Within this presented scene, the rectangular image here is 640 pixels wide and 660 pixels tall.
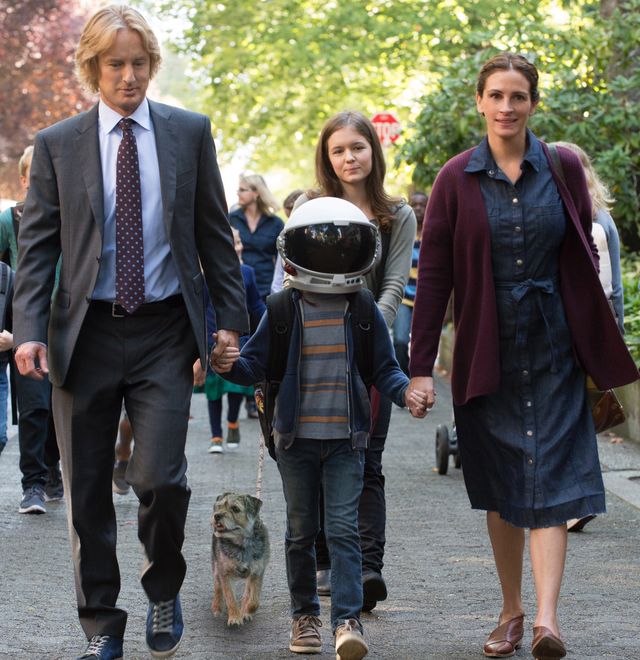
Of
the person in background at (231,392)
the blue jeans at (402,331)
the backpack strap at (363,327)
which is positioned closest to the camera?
the backpack strap at (363,327)

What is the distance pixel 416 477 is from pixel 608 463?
4.56 feet

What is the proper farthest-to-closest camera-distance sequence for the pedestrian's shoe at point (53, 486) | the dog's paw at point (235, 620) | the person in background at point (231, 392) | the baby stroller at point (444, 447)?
1. the person in background at point (231, 392)
2. the baby stroller at point (444, 447)
3. the pedestrian's shoe at point (53, 486)
4. the dog's paw at point (235, 620)

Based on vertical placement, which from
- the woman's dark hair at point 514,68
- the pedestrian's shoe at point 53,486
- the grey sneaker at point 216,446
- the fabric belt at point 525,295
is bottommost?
the grey sneaker at point 216,446

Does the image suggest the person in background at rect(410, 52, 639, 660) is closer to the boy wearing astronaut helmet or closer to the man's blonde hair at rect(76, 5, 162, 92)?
the boy wearing astronaut helmet

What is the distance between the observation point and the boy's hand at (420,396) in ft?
18.0

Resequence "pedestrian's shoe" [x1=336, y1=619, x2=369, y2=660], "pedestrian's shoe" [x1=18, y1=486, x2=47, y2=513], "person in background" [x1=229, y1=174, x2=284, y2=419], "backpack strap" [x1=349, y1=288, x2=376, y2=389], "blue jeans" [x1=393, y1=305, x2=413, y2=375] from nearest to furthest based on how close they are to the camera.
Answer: "pedestrian's shoe" [x1=336, y1=619, x2=369, y2=660] → "backpack strap" [x1=349, y1=288, x2=376, y2=389] → "pedestrian's shoe" [x1=18, y1=486, x2=47, y2=513] → "blue jeans" [x1=393, y1=305, x2=413, y2=375] → "person in background" [x1=229, y1=174, x2=284, y2=419]

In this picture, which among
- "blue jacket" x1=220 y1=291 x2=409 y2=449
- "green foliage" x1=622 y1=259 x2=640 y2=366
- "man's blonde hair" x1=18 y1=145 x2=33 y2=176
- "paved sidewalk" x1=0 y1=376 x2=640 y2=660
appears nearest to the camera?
"blue jacket" x1=220 y1=291 x2=409 y2=449

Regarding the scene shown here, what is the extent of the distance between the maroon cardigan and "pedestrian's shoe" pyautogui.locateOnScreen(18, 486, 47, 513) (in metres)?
3.99

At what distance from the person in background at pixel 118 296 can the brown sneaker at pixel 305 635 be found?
0.55m

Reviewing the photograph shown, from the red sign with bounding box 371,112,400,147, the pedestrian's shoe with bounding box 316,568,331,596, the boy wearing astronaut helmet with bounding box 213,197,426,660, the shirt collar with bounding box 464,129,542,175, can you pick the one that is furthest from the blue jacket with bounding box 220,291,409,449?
the red sign with bounding box 371,112,400,147

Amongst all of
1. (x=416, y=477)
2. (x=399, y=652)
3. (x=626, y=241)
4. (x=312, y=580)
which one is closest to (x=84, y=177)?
(x=312, y=580)

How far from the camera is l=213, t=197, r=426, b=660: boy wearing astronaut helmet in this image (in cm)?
A: 552

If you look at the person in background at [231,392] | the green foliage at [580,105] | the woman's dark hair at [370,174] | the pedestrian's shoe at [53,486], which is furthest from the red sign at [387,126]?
the woman's dark hair at [370,174]

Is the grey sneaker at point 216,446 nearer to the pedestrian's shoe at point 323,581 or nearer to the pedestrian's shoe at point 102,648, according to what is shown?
the pedestrian's shoe at point 323,581
